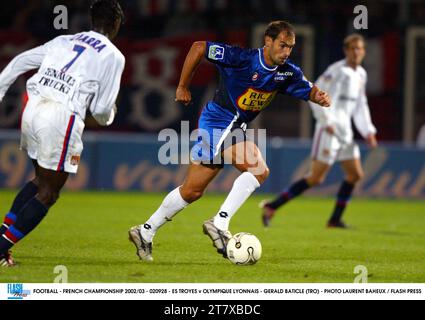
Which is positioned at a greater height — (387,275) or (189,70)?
(189,70)

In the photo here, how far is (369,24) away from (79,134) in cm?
1242

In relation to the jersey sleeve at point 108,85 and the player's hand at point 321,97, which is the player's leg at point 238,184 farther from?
the jersey sleeve at point 108,85

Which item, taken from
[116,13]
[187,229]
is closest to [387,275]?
[116,13]

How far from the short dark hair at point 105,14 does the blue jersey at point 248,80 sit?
1.02 m

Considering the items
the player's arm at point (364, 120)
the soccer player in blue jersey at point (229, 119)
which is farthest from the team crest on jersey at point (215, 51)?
the player's arm at point (364, 120)

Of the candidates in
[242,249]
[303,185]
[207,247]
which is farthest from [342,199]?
[242,249]

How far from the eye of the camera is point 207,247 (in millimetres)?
8500

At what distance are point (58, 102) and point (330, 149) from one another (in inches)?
219

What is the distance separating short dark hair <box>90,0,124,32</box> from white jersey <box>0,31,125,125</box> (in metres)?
0.18

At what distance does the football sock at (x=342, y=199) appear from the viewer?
11.2m

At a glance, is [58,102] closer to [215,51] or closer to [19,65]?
[19,65]

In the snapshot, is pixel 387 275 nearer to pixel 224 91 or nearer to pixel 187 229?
pixel 224 91

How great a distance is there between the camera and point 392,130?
18.1 m

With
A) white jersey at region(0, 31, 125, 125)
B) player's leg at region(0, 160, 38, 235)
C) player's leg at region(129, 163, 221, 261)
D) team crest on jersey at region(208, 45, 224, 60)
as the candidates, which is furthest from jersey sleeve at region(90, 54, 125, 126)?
player's leg at region(129, 163, 221, 261)
